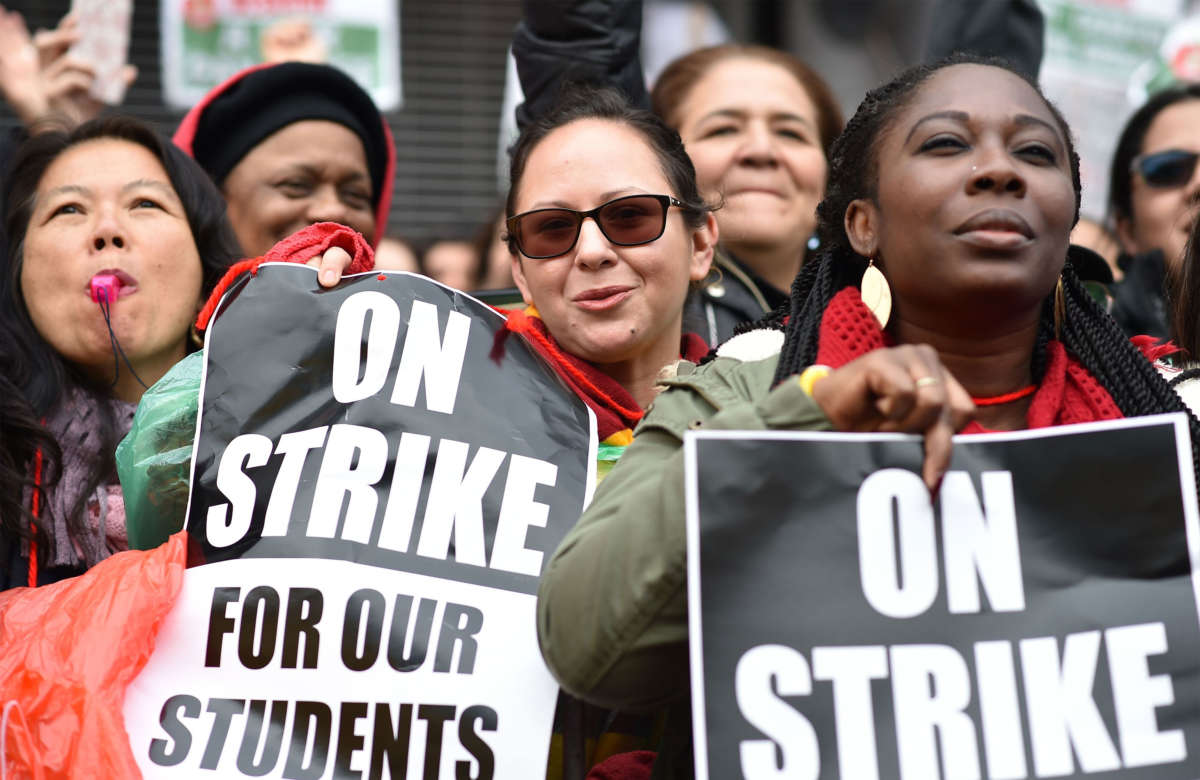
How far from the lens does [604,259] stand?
264 centimetres

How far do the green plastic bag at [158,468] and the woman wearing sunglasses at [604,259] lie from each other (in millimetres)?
597

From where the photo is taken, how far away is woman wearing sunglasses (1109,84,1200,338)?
3.74 meters

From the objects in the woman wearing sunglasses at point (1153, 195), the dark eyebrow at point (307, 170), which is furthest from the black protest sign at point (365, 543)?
the woman wearing sunglasses at point (1153, 195)

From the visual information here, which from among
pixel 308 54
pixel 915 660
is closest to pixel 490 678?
pixel 915 660

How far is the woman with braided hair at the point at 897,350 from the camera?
1832mm

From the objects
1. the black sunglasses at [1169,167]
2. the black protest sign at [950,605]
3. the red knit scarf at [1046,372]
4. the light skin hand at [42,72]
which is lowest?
the black protest sign at [950,605]

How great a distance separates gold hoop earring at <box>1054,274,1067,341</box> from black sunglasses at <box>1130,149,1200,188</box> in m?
1.94

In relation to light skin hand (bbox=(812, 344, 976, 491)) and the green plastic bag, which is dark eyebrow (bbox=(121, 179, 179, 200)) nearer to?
the green plastic bag

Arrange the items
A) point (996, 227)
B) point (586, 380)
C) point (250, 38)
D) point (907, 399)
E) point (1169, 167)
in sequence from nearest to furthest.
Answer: point (907, 399) → point (996, 227) → point (586, 380) → point (1169, 167) → point (250, 38)

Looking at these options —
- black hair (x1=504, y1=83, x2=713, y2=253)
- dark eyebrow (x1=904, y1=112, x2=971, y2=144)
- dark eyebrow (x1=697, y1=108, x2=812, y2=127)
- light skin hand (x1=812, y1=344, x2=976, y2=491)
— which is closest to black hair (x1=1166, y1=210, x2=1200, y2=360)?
dark eyebrow (x1=904, y1=112, x2=971, y2=144)

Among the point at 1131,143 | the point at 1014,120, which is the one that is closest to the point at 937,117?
the point at 1014,120

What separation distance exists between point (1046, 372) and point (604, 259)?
2.68 feet

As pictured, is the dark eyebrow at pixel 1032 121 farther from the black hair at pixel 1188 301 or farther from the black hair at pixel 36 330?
the black hair at pixel 36 330

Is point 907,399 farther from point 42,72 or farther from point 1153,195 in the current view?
point 42,72
